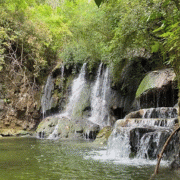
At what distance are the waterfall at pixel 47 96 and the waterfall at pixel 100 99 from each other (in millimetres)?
3962

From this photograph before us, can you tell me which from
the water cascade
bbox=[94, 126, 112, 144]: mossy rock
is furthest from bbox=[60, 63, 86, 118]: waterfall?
the water cascade

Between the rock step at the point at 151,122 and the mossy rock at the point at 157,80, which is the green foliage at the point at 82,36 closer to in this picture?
the mossy rock at the point at 157,80

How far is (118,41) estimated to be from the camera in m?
11.9

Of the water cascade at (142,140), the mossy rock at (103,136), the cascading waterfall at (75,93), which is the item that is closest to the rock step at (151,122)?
the water cascade at (142,140)

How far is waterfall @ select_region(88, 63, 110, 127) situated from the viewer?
1602 cm

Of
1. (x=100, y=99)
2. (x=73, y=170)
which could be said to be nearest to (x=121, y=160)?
(x=73, y=170)

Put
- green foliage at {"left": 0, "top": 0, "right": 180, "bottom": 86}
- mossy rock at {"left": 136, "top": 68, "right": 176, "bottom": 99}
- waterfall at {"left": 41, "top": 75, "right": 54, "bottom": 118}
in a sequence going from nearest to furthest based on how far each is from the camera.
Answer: green foliage at {"left": 0, "top": 0, "right": 180, "bottom": 86}
mossy rock at {"left": 136, "top": 68, "right": 176, "bottom": 99}
waterfall at {"left": 41, "top": 75, "right": 54, "bottom": 118}

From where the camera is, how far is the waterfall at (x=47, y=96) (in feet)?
61.3

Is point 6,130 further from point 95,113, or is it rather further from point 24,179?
point 24,179

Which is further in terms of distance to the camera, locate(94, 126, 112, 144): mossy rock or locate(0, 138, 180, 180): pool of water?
locate(94, 126, 112, 144): mossy rock

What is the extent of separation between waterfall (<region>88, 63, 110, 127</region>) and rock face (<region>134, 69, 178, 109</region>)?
4.61m

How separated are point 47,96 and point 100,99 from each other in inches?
199

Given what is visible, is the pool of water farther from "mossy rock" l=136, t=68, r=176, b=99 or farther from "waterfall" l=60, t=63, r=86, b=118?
"waterfall" l=60, t=63, r=86, b=118

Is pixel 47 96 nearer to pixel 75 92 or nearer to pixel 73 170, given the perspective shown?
pixel 75 92
